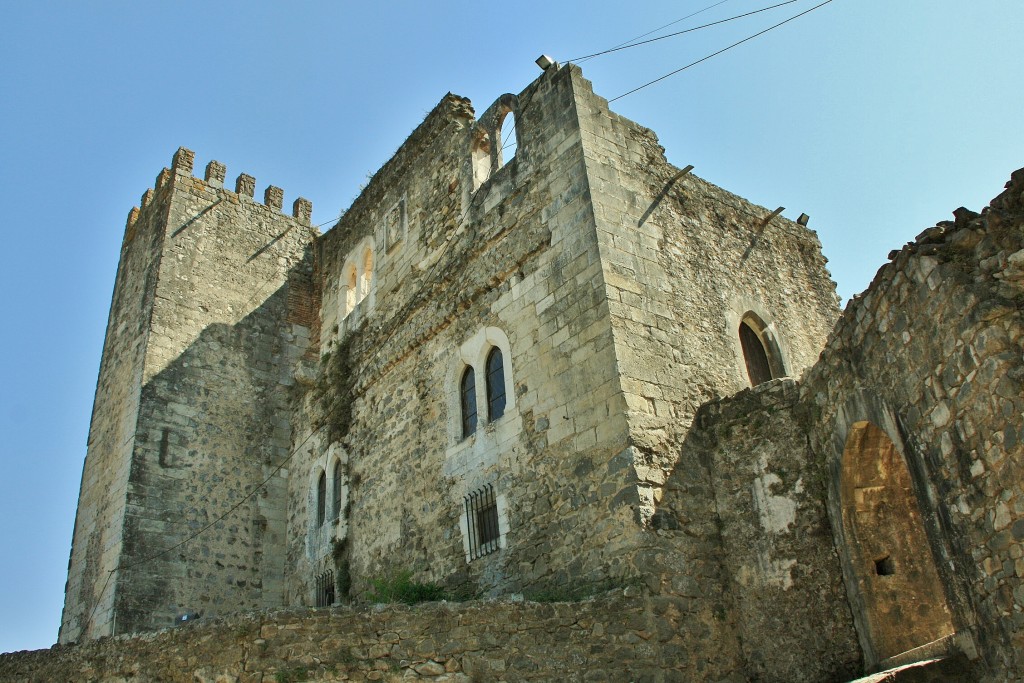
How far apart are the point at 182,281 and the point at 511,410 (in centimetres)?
748

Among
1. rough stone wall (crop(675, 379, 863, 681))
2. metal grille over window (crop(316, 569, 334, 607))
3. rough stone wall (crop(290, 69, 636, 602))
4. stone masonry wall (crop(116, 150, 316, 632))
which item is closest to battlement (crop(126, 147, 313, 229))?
stone masonry wall (crop(116, 150, 316, 632))

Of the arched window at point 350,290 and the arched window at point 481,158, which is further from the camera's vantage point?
the arched window at point 350,290

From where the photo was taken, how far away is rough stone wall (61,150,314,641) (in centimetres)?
1268

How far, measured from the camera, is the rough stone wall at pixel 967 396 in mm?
5344

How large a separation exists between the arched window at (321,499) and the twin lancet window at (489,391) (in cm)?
342

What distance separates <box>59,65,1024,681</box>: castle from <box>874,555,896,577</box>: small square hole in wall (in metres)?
0.01

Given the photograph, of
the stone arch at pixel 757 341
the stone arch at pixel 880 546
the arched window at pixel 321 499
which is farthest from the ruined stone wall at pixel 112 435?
the stone arch at pixel 880 546

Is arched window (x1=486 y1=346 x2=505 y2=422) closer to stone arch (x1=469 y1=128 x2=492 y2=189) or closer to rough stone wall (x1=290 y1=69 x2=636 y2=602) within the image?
rough stone wall (x1=290 y1=69 x2=636 y2=602)

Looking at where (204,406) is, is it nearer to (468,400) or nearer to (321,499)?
(321,499)

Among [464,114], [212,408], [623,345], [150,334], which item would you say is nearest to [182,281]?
[150,334]

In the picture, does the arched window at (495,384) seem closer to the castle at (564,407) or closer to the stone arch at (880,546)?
the castle at (564,407)

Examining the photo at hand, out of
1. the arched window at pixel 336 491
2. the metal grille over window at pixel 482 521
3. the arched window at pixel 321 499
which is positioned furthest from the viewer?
the arched window at pixel 321 499

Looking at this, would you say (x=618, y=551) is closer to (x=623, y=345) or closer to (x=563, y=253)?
(x=623, y=345)

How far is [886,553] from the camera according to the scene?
7.96 m
